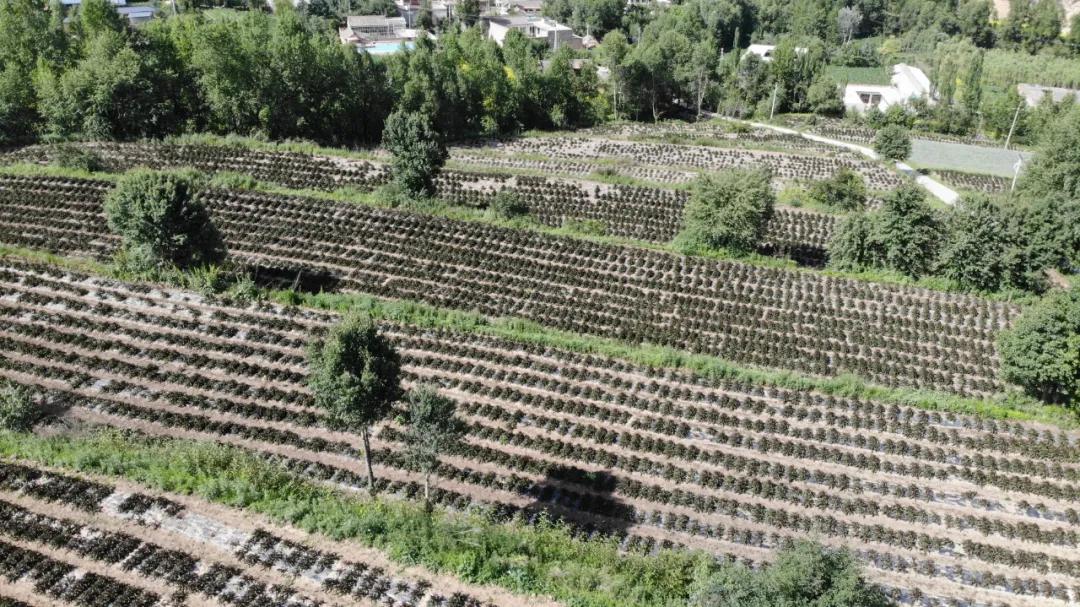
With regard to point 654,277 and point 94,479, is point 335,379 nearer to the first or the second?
point 94,479

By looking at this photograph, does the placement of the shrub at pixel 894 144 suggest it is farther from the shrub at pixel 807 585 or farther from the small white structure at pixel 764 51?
the shrub at pixel 807 585

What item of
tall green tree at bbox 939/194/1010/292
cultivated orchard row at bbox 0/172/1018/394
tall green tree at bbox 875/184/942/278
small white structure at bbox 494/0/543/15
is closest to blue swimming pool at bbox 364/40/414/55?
small white structure at bbox 494/0/543/15

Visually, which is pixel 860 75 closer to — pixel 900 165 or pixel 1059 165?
pixel 900 165

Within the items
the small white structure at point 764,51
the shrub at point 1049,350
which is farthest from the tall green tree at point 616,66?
the shrub at point 1049,350

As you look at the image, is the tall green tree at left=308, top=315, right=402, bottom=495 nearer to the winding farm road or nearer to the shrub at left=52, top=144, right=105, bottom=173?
the shrub at left=52, top=144, right=105, bottom=173

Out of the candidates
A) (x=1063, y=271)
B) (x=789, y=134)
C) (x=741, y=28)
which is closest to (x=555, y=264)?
(x=1063, y=271)
